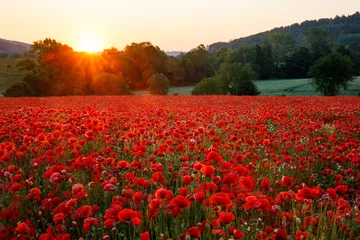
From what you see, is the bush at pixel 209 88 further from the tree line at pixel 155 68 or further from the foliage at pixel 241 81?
the foliage at pixel 241 81

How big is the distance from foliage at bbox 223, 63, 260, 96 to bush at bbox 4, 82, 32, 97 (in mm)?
26416

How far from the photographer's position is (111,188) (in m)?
2.90

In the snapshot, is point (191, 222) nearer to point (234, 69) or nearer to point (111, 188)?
point (111, 188)

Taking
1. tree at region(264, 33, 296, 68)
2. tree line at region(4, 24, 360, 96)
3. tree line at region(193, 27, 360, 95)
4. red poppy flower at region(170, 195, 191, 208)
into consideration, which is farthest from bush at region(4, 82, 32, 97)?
tree at region(264, 33, 296, 68)

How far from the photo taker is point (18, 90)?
135 feet

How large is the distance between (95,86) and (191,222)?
47.2m

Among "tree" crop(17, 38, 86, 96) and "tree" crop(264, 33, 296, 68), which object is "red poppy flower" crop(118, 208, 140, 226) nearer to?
"tree" crop(17, 38, 86, 96)

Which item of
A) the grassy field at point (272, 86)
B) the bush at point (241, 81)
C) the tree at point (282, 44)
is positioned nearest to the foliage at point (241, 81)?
the bush at point (241, 81)

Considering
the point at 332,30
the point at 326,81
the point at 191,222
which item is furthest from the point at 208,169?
the point at 332,30

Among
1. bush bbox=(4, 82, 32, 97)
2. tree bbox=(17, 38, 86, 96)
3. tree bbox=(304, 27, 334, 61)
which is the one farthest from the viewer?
tree bbox=(304, 27, 334, 61)

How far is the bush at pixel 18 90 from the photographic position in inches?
1578

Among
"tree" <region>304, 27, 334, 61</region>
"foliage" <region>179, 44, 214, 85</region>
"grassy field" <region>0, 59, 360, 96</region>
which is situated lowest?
"grassy field" <region>0, 59, 360, 96</region>

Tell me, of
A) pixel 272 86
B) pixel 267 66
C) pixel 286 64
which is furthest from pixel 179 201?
pixel 267 66

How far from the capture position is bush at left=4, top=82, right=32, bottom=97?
40094 mm
